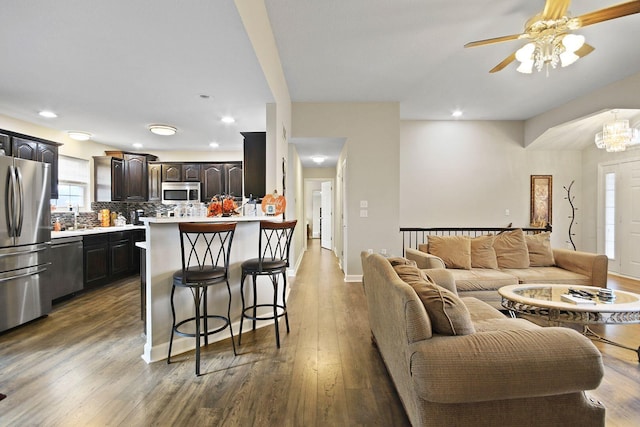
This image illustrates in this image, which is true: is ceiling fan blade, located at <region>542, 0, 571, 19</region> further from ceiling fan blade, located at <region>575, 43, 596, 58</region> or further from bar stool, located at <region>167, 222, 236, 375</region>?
bar stool, located at <region>167, 222, 236, 375</region>

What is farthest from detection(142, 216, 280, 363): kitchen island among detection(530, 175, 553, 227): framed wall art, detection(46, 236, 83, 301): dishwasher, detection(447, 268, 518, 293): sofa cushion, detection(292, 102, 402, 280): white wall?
detection(530, 175, 553, 227): framed wall art

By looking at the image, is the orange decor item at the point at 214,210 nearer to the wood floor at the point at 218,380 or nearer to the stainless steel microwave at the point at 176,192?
the wood floor at the point at 218,380

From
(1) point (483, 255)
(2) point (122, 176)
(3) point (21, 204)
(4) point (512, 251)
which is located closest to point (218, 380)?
(3) point (21, 204)

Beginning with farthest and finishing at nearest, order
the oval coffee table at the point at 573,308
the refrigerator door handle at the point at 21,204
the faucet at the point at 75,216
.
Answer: the faucet at the point at 75,216 → the refrigerator door handle at the point at 21,204 → the oval coffee table at the point at 573,308

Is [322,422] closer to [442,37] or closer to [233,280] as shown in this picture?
[233,280]

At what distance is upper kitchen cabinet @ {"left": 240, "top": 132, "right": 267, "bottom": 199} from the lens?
182 inches

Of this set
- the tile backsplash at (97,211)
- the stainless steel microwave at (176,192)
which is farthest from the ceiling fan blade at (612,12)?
the tile backsplash at (97,211)

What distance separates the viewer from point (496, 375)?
1.31 m

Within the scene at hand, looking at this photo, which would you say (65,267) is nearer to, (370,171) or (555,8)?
(370,171)

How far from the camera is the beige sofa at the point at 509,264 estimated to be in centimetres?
349

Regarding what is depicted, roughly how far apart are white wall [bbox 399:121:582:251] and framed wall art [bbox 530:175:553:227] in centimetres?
10

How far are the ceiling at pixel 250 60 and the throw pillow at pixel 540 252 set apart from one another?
2.29 metres

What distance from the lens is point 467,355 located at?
1.33 meters

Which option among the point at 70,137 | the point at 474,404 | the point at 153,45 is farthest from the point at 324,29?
the point at 70,137
